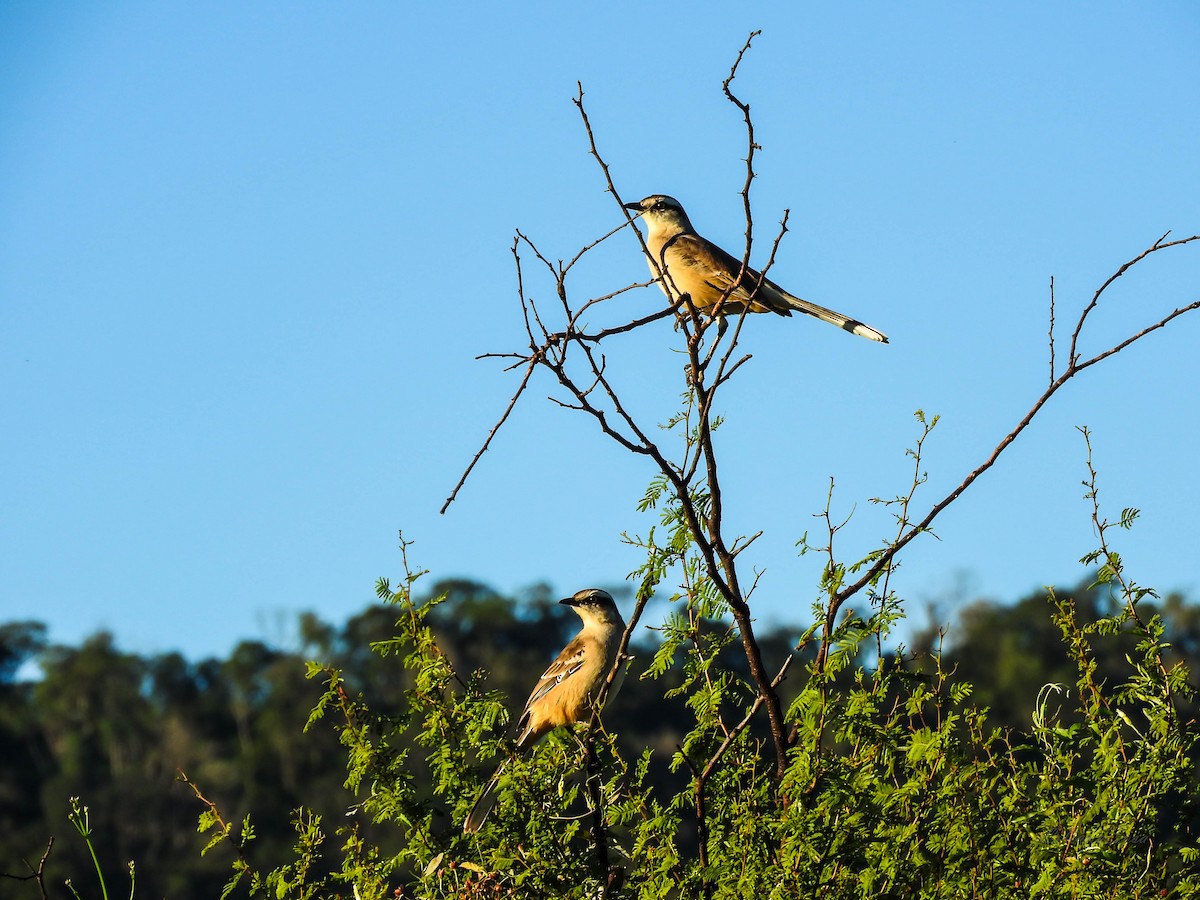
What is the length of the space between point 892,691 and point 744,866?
1.00 metres

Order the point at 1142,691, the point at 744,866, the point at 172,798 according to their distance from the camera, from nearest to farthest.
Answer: the point at 744,866 < the point at 1142,691 < the point at 172,798

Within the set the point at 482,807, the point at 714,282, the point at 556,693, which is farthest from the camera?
the point at 714,282

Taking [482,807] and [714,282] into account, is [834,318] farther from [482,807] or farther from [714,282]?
[482,807]

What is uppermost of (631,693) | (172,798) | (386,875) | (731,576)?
(172,798)

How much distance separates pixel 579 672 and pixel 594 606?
684 mm

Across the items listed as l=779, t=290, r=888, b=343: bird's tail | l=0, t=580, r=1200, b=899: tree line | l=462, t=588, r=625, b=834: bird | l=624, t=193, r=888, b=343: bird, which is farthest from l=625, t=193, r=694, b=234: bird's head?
l=0, t=580, r=1200, b=899: tree line

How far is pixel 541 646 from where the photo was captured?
60.6 m

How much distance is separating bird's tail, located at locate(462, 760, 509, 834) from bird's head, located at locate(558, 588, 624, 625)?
114 inches

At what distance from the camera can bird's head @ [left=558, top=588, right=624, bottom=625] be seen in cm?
706

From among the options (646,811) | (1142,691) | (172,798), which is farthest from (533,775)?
(172,798)

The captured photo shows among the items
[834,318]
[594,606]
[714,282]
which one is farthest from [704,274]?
[594,606]

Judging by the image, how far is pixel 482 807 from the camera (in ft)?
13.3

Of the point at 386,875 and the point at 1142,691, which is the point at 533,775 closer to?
the point at 386,875

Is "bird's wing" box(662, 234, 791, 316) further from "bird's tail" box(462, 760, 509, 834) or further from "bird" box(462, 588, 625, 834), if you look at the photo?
"bird's tail" box(462, 760, 509, 834)
